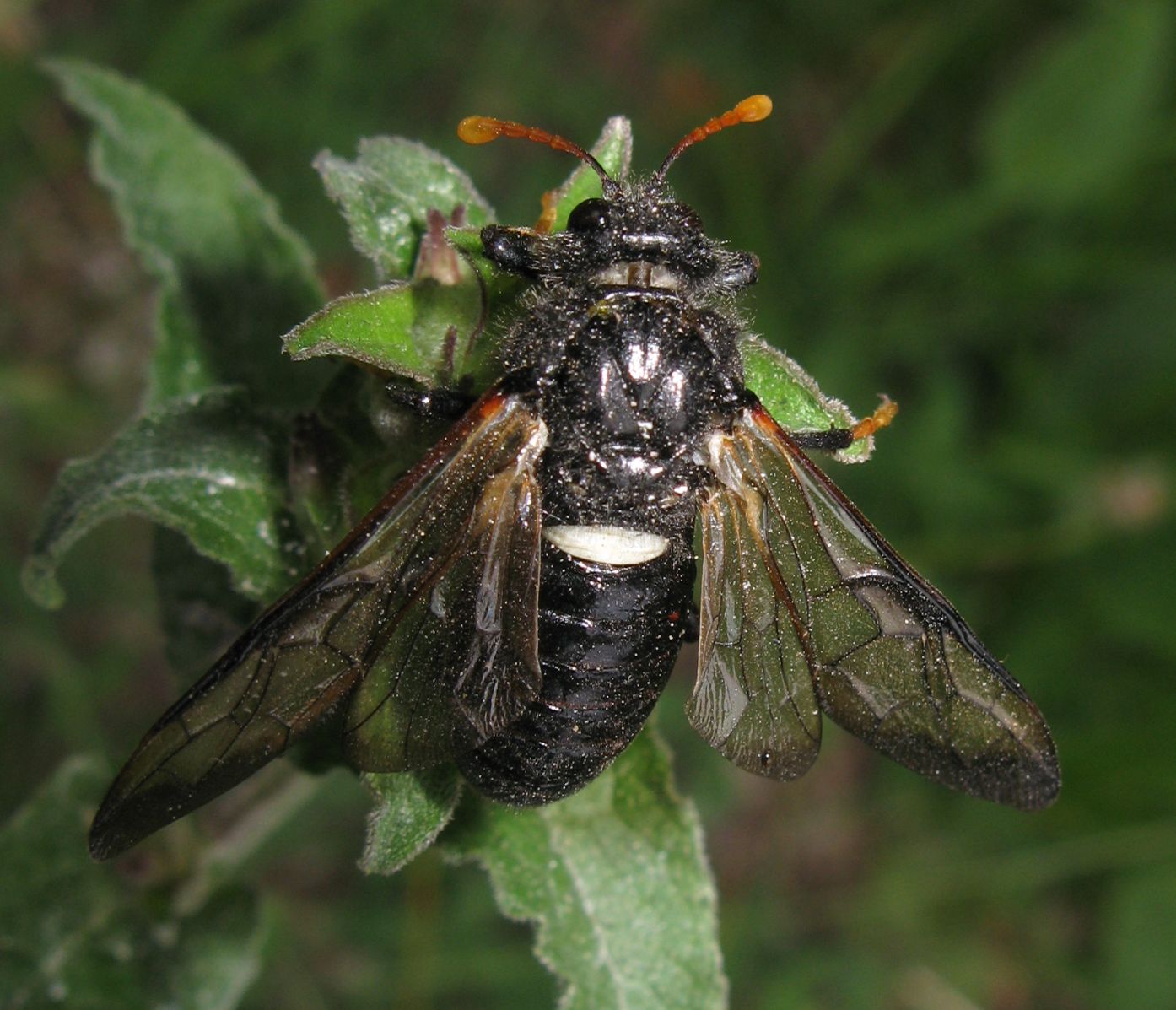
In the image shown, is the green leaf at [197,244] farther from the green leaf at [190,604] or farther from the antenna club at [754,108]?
the antenna club at [754,108]

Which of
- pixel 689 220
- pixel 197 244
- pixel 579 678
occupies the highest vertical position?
pixel 689 220

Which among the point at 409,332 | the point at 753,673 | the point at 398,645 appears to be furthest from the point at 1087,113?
the point at 398,645

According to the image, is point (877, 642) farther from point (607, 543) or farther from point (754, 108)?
point (754, 108)

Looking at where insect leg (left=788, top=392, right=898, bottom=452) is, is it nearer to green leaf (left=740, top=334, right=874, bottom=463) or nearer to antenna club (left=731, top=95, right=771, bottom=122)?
green leaf (left=740, top=334, right=874, bottom=463)

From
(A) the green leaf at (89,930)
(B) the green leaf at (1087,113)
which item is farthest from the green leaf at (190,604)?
(B) the green leaf at (1087,113)

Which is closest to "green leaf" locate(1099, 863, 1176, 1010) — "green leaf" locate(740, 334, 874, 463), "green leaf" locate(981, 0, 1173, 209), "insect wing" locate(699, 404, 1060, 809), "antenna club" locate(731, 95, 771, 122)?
"green leaf" locate(981, 0, 1173, 209)
